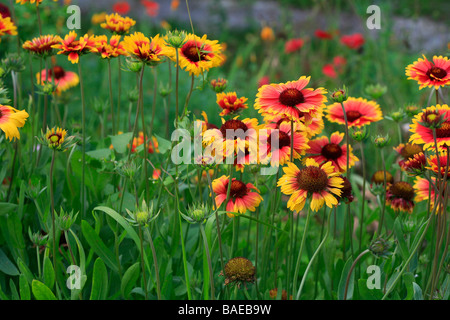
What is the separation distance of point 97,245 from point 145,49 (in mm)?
333

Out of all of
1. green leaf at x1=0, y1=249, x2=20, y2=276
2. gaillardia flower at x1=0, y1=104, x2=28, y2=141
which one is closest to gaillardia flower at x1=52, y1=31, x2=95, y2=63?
gaillardia flower at x1=0, y1=104, x2=28, y2=141

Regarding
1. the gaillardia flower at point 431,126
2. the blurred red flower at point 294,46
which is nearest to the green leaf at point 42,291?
the gaillardia flower at point 431,126

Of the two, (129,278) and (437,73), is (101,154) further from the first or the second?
(437,73)

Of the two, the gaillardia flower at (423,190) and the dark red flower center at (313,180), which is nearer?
the dark red flower center at (313,180)

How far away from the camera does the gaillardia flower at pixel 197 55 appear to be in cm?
81

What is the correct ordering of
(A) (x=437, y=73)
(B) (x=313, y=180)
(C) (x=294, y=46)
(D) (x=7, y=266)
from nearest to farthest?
(B) (x=313, y=180) < (A) (x=437, y=73) < (D) (x=7, y=266) < (C) (x=294, y=46)

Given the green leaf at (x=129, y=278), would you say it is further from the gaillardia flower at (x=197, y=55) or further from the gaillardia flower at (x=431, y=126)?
the gaillardia flower at (x=431, y=126)

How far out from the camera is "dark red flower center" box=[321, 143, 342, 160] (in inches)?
35.4

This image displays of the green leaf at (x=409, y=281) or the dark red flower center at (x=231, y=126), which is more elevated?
the dark red flower center at (x=231, y=126)

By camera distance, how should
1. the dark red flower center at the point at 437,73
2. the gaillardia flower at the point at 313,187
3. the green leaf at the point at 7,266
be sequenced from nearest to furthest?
the gaillardia flower at the point at 313,187, the dark red flower center at the point at 437,73, the green leaf at the point at 7,266

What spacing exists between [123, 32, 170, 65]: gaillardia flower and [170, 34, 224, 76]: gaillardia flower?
0.02 meters

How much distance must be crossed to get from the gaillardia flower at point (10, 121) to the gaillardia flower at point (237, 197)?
310mm

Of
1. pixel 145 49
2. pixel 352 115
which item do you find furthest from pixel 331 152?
pixel 145 49

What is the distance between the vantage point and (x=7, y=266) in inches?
36.5
